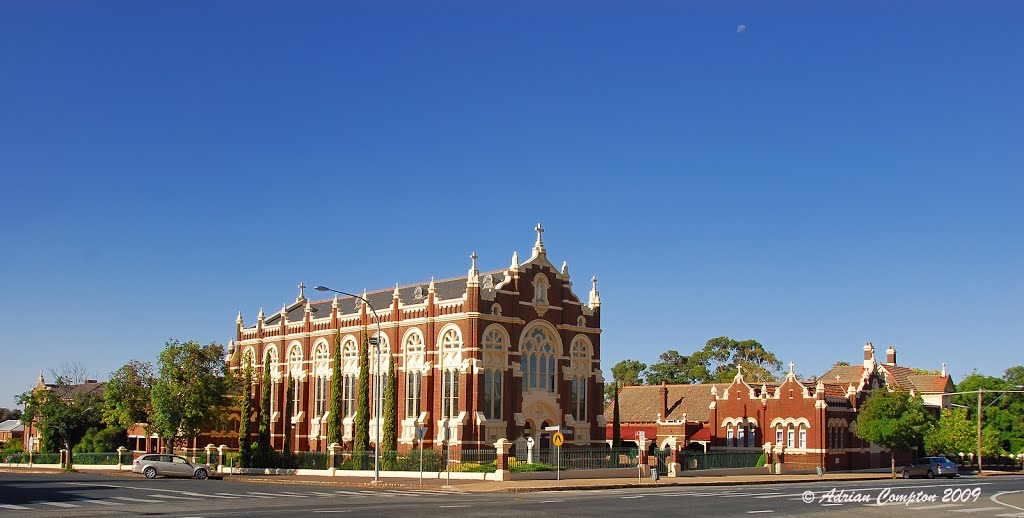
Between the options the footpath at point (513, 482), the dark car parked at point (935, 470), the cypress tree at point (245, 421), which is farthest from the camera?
the dark car parked at point (935, 470)

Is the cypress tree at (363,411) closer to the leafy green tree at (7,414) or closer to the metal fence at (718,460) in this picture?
the metal fence at (718,460)

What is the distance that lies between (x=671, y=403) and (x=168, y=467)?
4335 cm

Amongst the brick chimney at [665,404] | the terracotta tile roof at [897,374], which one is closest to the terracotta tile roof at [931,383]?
the terracotta tile roof at [897,374]

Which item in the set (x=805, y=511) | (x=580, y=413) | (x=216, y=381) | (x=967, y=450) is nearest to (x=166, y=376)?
(x=216, y=381)

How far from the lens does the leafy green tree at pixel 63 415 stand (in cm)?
7662

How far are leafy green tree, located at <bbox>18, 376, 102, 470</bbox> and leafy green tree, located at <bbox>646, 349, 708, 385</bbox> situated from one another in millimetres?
69436

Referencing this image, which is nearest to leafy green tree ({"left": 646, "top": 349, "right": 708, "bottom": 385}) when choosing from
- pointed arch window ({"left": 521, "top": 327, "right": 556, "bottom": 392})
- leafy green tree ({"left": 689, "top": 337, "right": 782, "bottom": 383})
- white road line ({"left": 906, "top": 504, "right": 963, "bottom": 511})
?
leafy green tree ({"left": 689, "top": 337, "right": 782, "bottom": 383})

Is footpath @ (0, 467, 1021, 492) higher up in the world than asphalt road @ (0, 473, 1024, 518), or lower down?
lower down

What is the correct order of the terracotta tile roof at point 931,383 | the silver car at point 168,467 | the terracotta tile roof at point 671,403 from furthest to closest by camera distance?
the terracotta tile roof at point 931,383, the terracotta tile roof at point 671,403, the silver car at point 168,467

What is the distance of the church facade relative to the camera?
5931 centimetres

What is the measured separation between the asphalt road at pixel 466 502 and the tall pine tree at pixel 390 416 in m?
16.0

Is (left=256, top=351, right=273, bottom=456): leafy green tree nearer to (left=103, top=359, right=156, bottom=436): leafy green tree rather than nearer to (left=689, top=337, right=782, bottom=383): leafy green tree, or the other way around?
(left=103, top=359, right=156, bottom=436): leafy green tree

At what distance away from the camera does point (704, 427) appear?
258 ft

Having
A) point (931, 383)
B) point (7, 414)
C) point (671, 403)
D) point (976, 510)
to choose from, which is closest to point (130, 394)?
point (671, 403)
